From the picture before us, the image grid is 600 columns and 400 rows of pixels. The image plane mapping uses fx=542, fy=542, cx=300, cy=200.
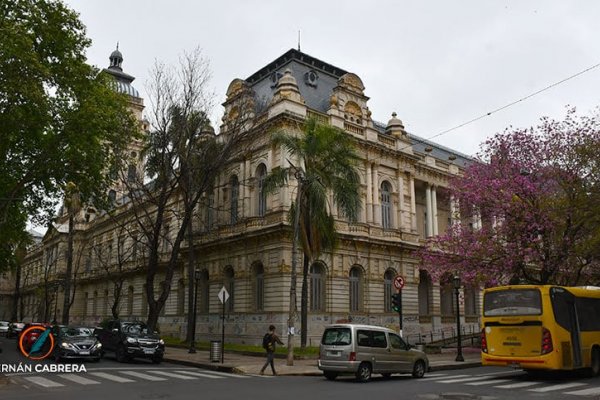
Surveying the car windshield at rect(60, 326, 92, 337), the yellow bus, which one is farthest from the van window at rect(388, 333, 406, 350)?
the car windshield at rect(60, 326, 92, 337)

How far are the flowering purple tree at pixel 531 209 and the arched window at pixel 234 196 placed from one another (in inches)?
570

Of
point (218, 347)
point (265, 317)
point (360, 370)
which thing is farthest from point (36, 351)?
point (360, 370)

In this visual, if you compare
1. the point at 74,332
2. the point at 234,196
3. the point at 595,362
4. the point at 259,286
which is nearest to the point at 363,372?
the point at 595,362

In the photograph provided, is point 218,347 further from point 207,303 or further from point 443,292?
point 443,292

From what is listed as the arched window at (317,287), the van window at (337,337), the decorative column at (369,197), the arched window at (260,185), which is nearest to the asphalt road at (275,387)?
the van window at (337,337)

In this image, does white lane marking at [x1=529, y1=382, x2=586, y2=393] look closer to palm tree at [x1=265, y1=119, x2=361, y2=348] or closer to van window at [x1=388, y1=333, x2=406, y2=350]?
van window at [x1=388, y1=333, x2=406, y2=350]

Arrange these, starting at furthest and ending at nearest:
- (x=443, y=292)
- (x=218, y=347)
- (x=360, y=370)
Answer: (x=443, y=292), (x=218, y=347), (x=360, y=370)

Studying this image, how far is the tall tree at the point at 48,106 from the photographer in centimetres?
1988

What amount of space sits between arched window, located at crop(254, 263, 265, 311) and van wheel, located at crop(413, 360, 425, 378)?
1604cm

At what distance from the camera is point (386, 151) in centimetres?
3897

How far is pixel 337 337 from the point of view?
1719 centimetres

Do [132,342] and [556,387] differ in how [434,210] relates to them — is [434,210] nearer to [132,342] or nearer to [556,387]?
[132,342]

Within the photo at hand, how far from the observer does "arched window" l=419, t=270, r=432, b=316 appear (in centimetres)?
4019

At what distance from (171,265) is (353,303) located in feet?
39.4
